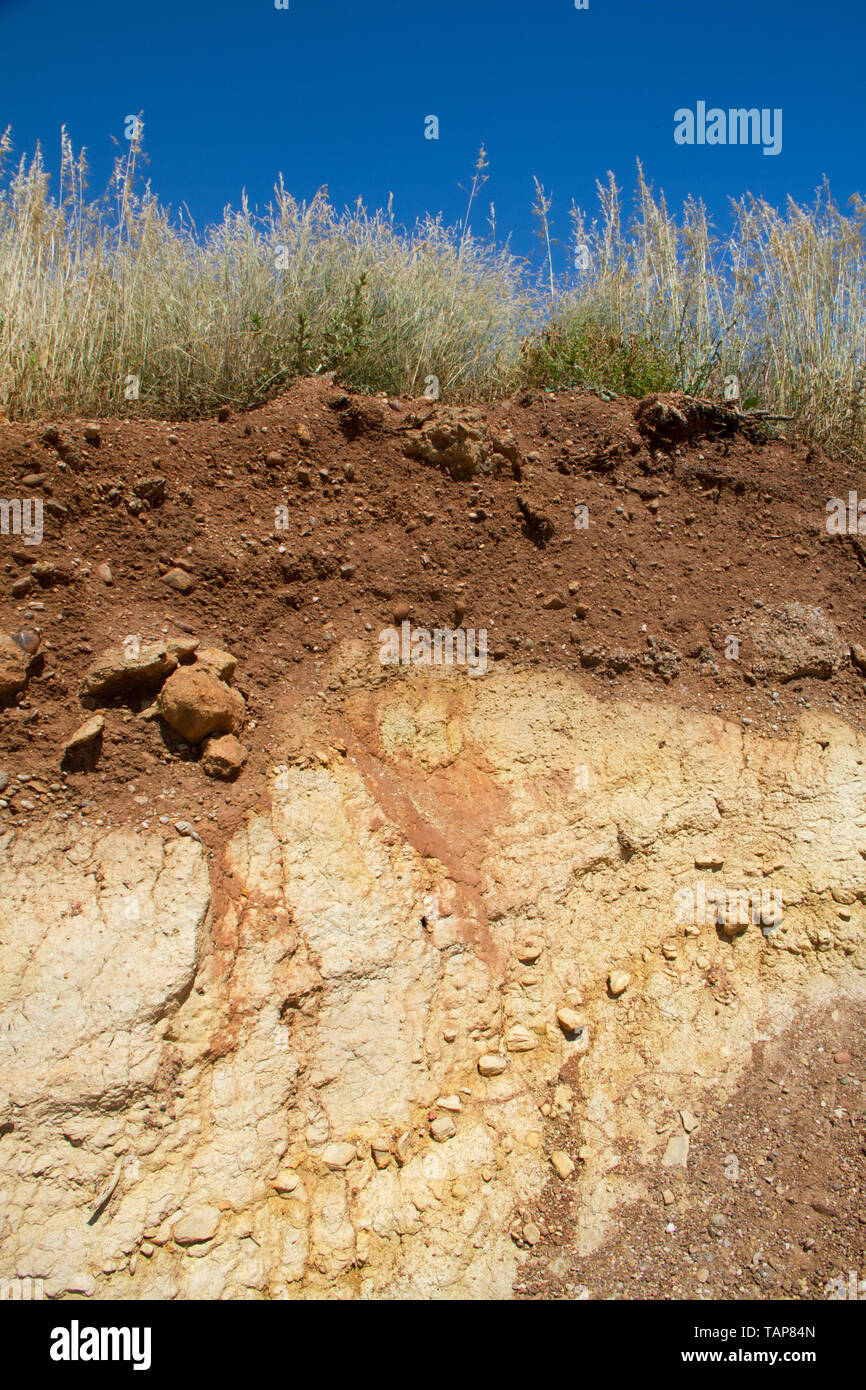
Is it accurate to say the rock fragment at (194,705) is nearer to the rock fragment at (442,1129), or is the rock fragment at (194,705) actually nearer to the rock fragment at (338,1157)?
the rock fragment at (338,1157)

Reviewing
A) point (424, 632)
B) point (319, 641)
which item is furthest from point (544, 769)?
point (319, 641)

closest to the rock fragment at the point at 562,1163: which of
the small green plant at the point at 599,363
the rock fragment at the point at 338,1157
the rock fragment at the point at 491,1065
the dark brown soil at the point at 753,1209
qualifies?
the dark brown soil at the point at 753,1209

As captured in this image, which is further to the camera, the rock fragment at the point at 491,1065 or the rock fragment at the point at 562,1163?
the rock fragment at the point at 491,1065

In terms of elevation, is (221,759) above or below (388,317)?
below

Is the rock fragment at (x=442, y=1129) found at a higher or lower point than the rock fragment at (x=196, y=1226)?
higher

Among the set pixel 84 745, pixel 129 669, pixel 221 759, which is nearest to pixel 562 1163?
pixel 221 759

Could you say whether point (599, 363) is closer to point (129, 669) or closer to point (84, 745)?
point (129, 669)

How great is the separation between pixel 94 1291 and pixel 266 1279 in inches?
22.7

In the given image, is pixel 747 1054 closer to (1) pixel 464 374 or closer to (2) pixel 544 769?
(2) pixel 544 769

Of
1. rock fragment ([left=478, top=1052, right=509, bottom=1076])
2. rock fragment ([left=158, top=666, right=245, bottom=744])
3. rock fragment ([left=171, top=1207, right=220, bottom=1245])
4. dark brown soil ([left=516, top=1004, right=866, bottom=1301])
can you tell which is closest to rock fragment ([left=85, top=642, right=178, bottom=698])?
rock fragment ([left=158, top=666, right=245, bottom=744])

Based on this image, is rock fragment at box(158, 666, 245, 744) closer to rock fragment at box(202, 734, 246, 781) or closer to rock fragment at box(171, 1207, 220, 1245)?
rock fragment at box(202, 734, 246, 781)

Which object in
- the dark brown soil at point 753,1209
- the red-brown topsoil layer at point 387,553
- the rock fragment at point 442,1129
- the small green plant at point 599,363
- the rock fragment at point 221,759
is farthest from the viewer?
the small green plant at point 599,363

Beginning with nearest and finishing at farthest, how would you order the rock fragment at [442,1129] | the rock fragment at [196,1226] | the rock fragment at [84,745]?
1. the rock fragment at [196,1226]
2. the rock fragment at [442,1129]
3. the rock fragment at [84,745]

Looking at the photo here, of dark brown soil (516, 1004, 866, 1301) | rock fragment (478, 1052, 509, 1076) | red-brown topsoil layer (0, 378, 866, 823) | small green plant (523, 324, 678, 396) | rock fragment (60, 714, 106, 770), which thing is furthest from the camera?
small green plant (523, 324, 678, 396)
